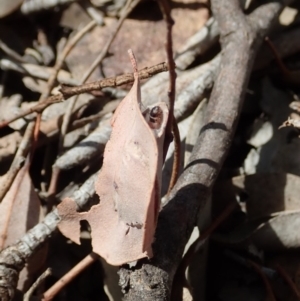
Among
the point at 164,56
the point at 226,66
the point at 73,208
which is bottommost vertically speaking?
the point at 73,208

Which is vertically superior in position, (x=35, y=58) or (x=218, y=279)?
(x=35, y=58)

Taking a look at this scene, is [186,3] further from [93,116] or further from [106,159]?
[106,159]

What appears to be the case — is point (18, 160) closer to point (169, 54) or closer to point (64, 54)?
point (64, 54)

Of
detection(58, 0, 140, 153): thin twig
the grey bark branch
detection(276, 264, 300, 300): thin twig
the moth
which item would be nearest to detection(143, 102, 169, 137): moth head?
the moth

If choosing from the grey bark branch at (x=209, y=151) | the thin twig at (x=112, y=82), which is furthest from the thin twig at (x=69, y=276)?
the thin twig at (x=112, y=82)

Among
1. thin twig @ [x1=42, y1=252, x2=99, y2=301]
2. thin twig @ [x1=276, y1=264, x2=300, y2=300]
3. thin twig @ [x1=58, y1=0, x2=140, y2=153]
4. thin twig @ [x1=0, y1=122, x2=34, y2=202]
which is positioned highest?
thin twig @ [x1=58, y1=0, x2=140, y2=153]

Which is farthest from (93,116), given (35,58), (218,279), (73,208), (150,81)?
(218,279)

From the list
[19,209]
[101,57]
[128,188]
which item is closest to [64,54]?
[101,57]

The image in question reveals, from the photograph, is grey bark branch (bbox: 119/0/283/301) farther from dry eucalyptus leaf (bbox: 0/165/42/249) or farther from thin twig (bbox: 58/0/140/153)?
dry eucalyptus leaf (bbox: 0/165/42/249)
